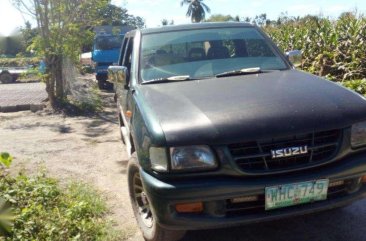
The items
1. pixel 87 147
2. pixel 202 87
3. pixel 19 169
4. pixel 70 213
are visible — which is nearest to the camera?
pixel 202 87

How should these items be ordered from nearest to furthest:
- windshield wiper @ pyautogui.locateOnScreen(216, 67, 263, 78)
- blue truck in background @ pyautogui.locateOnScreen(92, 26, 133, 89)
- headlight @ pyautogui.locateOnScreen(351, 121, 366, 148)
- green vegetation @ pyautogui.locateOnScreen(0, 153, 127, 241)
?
headlight @ pyautogui.locateOnScreen(351, 121, 366, 148) < green vegetation @ pyautogui.locateOnScreen(0, 153, 127, 241) < windshield wiper @ pyautogui.locateOnScreen(216, 67, 263, 78) < blue truck in background @ pyautogui.locateOnScreen(92, 26, 133, 89)

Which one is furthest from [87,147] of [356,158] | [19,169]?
[356,158]

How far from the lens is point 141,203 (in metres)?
3.55

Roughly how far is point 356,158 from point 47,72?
9.48m

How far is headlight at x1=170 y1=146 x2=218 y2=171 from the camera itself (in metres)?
Answer: 2.63

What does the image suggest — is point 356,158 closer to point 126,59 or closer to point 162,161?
point 162,161

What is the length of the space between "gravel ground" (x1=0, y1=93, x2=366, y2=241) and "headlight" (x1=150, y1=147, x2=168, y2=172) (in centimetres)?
99

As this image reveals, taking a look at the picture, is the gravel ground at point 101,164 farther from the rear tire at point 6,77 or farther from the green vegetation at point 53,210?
the rear tire at point 6,77

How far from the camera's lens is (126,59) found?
5.05 m

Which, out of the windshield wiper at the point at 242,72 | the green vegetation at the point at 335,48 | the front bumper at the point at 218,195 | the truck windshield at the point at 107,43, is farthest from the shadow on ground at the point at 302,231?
the truck windshield at the point at 107,43

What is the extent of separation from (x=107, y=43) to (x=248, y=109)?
13.6 meters

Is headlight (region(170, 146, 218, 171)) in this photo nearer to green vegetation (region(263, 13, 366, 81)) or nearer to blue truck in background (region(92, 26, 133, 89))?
green vegetation (region(263, 13, 366, 81))

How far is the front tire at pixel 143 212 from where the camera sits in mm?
3025

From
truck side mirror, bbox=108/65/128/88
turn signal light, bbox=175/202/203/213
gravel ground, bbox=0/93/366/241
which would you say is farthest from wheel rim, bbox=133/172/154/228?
truck side mirror, bbox=108/65/128/88
